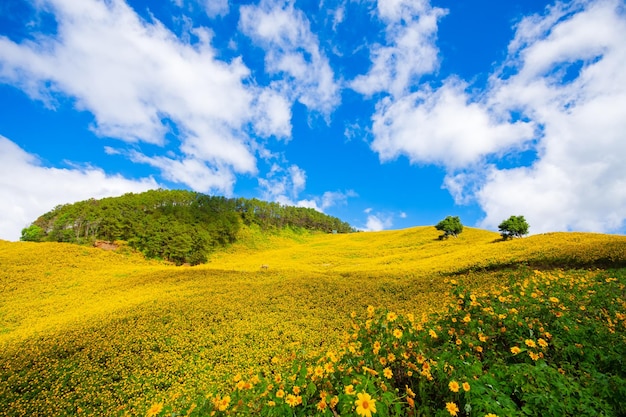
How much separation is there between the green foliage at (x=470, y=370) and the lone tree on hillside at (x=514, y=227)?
44728 millimetres

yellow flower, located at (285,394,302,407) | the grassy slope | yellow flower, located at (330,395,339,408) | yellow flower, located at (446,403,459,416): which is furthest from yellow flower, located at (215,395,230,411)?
yellow flower, located at (446,403,459,416)

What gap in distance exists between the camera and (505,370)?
441 cm

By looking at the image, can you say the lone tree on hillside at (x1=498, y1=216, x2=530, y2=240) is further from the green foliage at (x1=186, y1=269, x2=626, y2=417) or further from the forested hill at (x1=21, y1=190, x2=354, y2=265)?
the forested hill at (x1=21, y1=190, x2=354, y2=265)

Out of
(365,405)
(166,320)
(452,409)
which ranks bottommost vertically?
(166,320)

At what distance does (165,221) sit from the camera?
7138 cm

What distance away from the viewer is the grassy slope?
10711mm

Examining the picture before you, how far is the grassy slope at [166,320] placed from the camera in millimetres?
10711

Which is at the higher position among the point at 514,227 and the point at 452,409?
the point at 514,227

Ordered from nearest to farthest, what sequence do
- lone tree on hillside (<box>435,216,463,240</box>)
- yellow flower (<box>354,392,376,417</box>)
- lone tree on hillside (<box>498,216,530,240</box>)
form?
yellow flower (<box>354,392,376,417</box>) → lone tree on hillside (<box>498,216,530,240</box>) → lone tree on hillside (<box>435,216,463,240</box>)

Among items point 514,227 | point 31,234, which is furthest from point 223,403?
point 31,234

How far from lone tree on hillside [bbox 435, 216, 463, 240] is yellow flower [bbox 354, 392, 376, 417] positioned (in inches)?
2258

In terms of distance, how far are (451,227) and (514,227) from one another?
11241mm

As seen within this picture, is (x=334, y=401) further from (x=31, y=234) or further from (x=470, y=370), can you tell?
(x=31, y=234)

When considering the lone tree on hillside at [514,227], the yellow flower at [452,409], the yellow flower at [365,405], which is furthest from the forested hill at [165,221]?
the yellow flower at [452,409]
